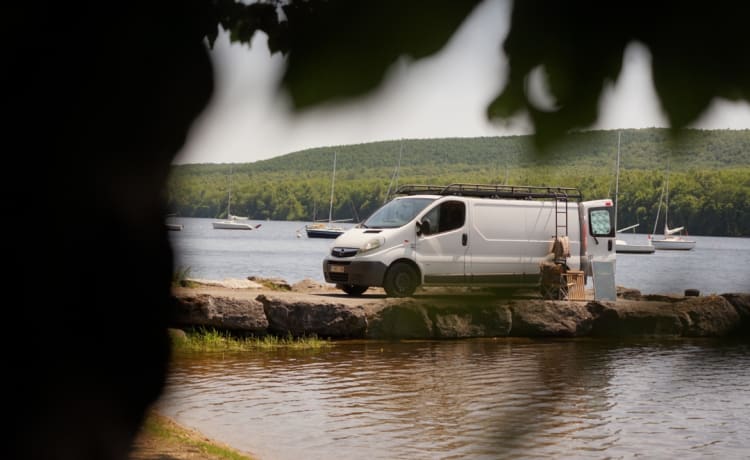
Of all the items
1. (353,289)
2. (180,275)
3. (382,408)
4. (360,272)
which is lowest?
(382,408)

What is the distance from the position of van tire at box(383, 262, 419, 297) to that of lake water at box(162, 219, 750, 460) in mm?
1559

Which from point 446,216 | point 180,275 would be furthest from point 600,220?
point 446,216

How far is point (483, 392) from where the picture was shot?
2.76 meters

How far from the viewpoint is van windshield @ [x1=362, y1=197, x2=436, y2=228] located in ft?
55.4

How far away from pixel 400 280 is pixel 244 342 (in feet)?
11.5

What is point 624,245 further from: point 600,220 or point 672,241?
point 672,241

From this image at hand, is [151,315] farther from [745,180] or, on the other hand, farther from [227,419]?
[227,419]

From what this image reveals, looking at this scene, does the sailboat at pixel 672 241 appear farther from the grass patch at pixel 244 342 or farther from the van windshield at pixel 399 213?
the van windshield at pixel 399 213

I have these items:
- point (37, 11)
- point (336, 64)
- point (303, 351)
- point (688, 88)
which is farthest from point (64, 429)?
point (303, 351)

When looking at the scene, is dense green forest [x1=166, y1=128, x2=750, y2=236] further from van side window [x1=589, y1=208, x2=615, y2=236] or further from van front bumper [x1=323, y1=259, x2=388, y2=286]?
van front bumper [x1=323, y1=259, x2=388, y2=286]

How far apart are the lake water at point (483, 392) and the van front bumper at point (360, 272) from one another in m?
1.65

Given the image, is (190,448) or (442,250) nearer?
(190,448)

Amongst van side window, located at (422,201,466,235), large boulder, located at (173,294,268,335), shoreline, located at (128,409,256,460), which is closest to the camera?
shoreline, located at (128,409,256,460)

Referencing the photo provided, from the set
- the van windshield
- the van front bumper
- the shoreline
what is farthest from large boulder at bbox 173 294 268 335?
the shoreline
